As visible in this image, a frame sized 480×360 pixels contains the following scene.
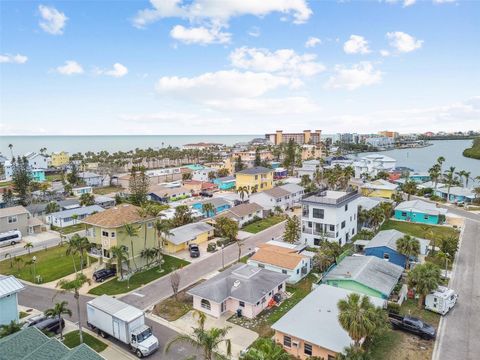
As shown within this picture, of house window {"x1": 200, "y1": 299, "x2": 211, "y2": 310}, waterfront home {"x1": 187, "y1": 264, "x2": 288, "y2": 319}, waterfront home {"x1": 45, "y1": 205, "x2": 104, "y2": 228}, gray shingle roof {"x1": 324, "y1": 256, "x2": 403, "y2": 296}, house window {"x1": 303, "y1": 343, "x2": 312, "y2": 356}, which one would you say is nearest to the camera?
house window {"x1": 303, "y1": 343, "x2": 312, "y2": 356}

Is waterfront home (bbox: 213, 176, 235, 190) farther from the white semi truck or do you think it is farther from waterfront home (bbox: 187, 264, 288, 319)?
the white semi truck

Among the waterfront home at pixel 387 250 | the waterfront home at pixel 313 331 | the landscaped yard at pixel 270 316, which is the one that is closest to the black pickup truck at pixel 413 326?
the waterfront home at pixel 313 331

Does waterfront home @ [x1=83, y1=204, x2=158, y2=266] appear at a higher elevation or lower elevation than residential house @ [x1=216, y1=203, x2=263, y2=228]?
higher

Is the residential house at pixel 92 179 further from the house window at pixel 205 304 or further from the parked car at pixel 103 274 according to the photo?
the house window at pixel 205 304

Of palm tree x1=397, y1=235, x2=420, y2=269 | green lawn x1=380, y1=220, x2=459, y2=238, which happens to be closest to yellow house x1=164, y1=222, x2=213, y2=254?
palm tree x1=397, y1=235, x2=420, y2=269

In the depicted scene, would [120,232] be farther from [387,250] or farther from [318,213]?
[387,250]

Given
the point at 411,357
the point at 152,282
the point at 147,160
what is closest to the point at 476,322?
the point at 411,357

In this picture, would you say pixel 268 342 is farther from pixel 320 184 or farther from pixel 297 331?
pixel 320 184
